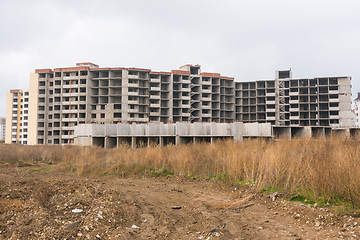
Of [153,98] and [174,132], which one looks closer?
[174,132]

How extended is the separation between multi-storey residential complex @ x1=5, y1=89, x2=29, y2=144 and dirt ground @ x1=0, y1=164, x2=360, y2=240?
9088 cm

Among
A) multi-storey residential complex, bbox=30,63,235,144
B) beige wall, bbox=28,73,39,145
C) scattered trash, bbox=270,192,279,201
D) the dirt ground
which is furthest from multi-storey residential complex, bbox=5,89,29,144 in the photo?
scattered trash, bbox=270,192,279,201

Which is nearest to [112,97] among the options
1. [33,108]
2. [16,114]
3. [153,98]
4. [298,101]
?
[153,98]

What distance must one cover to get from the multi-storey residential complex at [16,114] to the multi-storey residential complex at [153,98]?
2634 centimetres

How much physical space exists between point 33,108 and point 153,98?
3030 cm

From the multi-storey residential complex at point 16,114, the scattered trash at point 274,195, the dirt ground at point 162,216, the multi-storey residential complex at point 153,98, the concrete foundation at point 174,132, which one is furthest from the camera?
the multi-storey residential complex at point 16,114

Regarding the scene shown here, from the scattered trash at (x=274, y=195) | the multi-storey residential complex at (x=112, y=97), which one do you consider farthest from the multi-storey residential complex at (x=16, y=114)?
the scattered trash at (x=274, y=195)

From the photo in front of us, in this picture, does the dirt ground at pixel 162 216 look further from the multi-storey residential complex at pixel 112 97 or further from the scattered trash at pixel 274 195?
the multi-storey residential complex at pixel 112 97

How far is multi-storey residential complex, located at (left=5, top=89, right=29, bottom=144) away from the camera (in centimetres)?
8781

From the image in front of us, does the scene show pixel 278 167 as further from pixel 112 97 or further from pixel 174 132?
pixel 112 97

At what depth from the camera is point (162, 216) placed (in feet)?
20.1

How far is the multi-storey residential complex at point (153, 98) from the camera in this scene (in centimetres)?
6412

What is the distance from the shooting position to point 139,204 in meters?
7.05

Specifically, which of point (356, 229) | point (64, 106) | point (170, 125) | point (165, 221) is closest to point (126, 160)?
point (165, 221)
